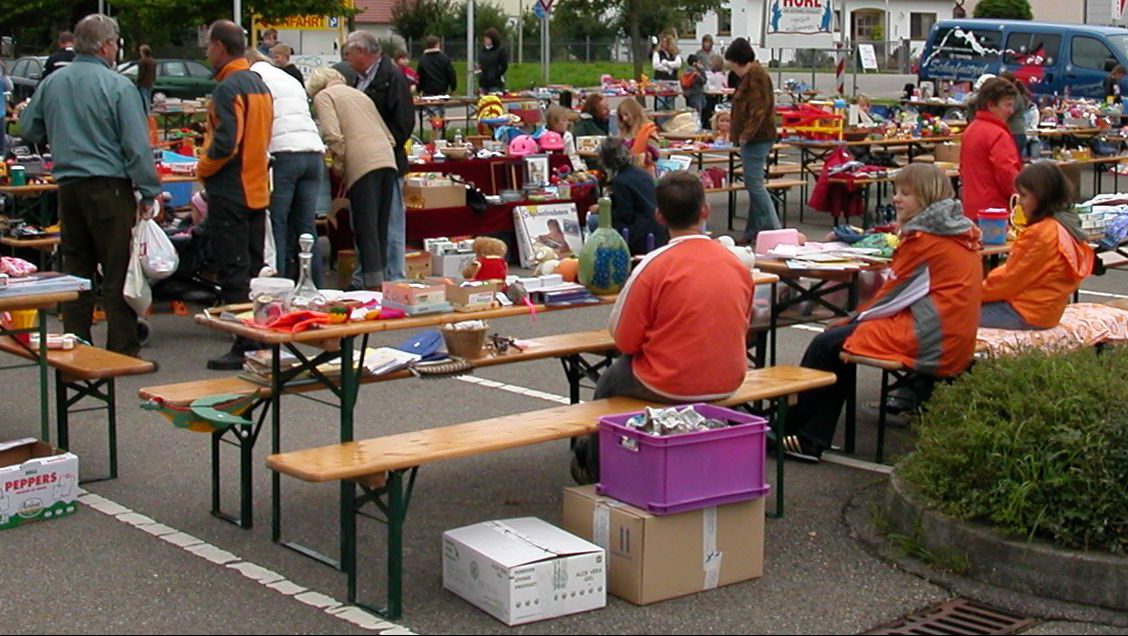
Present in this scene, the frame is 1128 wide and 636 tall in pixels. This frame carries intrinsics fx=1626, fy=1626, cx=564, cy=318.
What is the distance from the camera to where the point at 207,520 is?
21.2 feet

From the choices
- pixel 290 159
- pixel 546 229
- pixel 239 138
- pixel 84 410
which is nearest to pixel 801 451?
pixel 84 410

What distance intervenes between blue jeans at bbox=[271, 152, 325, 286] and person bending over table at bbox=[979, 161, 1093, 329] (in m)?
4.40

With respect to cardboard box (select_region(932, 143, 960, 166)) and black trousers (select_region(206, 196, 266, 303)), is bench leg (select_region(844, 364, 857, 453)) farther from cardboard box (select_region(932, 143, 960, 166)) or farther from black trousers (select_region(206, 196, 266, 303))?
cardboard box (select_region(932, 143, 960, 166))

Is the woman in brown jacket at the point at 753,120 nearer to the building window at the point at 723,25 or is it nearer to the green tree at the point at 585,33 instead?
the green tree at the point at 585,33

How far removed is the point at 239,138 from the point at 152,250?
88cm

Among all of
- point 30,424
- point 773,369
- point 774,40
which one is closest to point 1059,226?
point 773,369

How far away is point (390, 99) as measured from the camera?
11.4 meters

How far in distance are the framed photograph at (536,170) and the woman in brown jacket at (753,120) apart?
1670mm

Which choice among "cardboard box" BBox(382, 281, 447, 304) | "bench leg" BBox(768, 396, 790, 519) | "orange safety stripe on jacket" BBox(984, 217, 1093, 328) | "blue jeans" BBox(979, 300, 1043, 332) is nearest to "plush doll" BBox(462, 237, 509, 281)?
"cardboard box" BBox(382, 281, 447, 304)

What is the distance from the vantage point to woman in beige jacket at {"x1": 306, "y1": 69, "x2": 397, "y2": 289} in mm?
10789

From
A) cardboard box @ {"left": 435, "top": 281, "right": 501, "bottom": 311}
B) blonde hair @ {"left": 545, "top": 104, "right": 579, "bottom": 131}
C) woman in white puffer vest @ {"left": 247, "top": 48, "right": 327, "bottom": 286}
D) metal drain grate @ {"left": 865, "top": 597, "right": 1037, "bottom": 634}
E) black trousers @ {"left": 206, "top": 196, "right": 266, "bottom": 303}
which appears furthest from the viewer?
blonde hair @ {"left": 545, "top": 104, "right": 579, "bottom": 131}

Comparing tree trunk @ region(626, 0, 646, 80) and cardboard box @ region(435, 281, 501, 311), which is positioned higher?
tree trunk @ region(626, 0, 646, 80)

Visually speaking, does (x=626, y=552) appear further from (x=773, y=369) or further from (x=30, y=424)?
(x=30, y=424)

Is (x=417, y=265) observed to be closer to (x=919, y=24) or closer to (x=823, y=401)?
(x=823, y=401)
